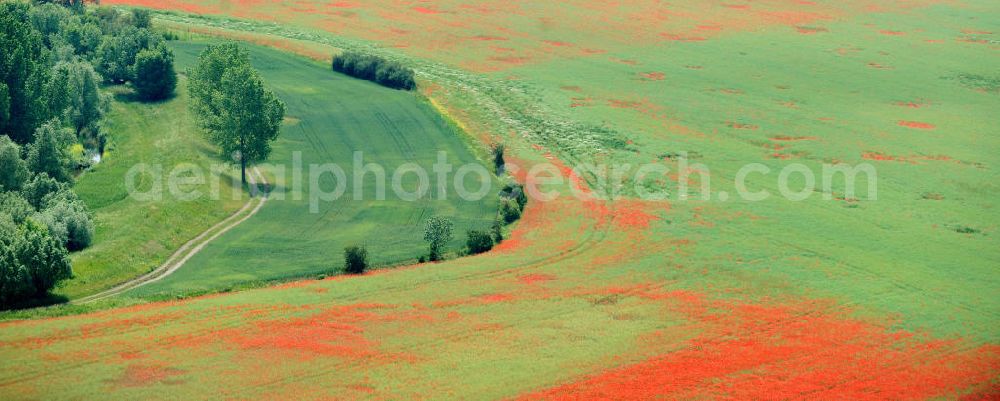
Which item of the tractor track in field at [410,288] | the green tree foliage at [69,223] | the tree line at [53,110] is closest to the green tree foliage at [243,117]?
the tree line at [53,110]

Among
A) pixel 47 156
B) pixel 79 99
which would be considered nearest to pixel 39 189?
pixel 47 156

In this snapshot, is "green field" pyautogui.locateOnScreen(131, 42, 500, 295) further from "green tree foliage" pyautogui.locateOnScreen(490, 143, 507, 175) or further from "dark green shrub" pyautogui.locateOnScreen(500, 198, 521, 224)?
"green tree foliage" pyautogui.locateOnScreen(490, 143, 507, 175)

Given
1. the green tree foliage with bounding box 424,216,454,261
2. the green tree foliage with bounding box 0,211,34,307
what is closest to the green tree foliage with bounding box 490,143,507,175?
the green tree foliage with bounding box 424,216,454,261

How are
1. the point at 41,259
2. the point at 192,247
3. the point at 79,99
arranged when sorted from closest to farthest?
1. the point at 41,259
2. the point at 192,247
3. the point at 79,99

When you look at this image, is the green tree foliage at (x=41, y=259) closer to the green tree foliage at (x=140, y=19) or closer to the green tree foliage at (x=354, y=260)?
the green tree foliage at (x=354, y=260)

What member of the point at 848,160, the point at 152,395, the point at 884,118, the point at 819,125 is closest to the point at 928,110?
the point at 884,118

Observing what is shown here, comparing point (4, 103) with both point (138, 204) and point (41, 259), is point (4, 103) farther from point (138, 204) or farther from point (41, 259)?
point (41, 259)
